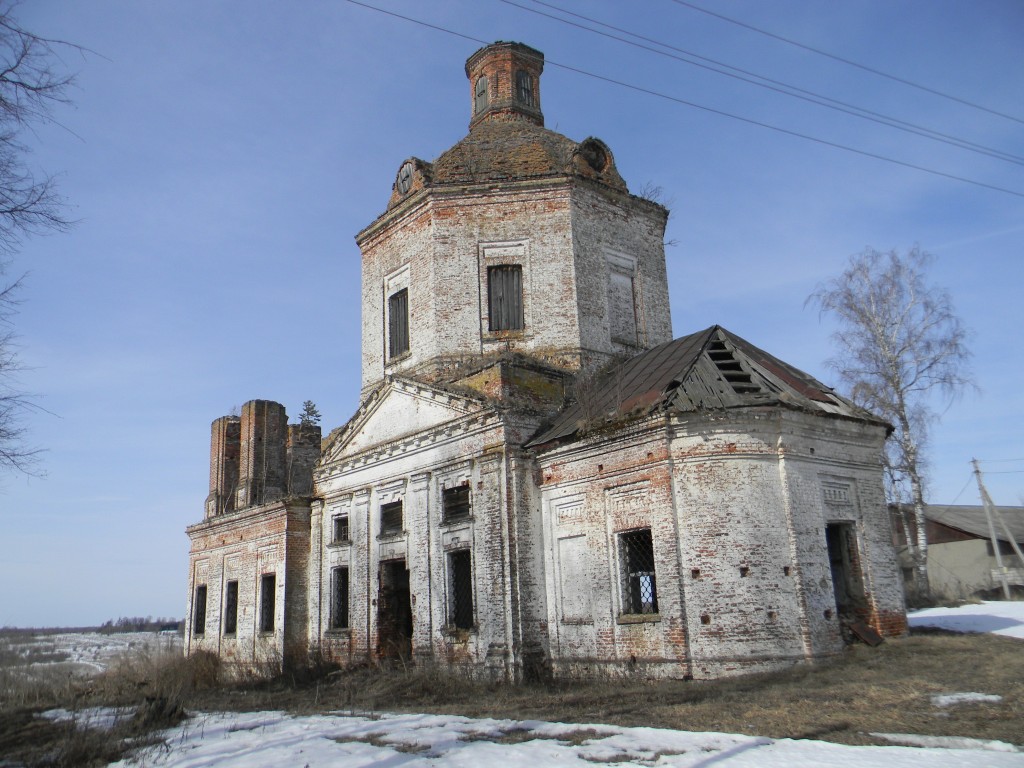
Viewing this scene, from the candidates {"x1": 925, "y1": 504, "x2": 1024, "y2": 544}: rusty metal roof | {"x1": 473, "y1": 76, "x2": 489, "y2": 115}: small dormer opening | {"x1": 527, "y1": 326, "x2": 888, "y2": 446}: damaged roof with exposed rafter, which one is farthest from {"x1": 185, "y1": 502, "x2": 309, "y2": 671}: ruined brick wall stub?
{"x1": 925, "y1": 504, "x2": 1024, "y2": 544}: rusty metal roof

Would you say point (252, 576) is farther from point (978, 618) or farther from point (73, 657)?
point (73, 657)

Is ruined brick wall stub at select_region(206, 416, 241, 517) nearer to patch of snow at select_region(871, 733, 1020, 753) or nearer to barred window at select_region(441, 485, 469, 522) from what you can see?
barred window at select_region(441, 485, 469, 522)

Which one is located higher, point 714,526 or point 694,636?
point 714,526

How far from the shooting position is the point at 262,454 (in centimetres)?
2194

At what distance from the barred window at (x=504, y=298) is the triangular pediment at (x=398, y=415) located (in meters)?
2.07

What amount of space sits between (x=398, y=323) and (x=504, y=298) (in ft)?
8.61

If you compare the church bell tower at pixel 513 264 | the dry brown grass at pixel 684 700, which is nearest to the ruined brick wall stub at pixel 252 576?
the dry brown grass at pixel 684 700

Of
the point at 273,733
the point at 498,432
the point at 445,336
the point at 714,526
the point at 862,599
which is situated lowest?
the point at 273,733

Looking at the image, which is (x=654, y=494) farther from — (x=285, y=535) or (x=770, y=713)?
(x=285, y=535)

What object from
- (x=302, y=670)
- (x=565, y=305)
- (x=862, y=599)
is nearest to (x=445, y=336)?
(x=565, y=305)

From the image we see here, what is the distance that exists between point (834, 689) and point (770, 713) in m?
1.59

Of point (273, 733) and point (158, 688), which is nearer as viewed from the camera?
point (273, 733)

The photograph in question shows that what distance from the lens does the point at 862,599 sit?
12000mm

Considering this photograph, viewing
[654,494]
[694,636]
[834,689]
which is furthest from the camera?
[654,494]
